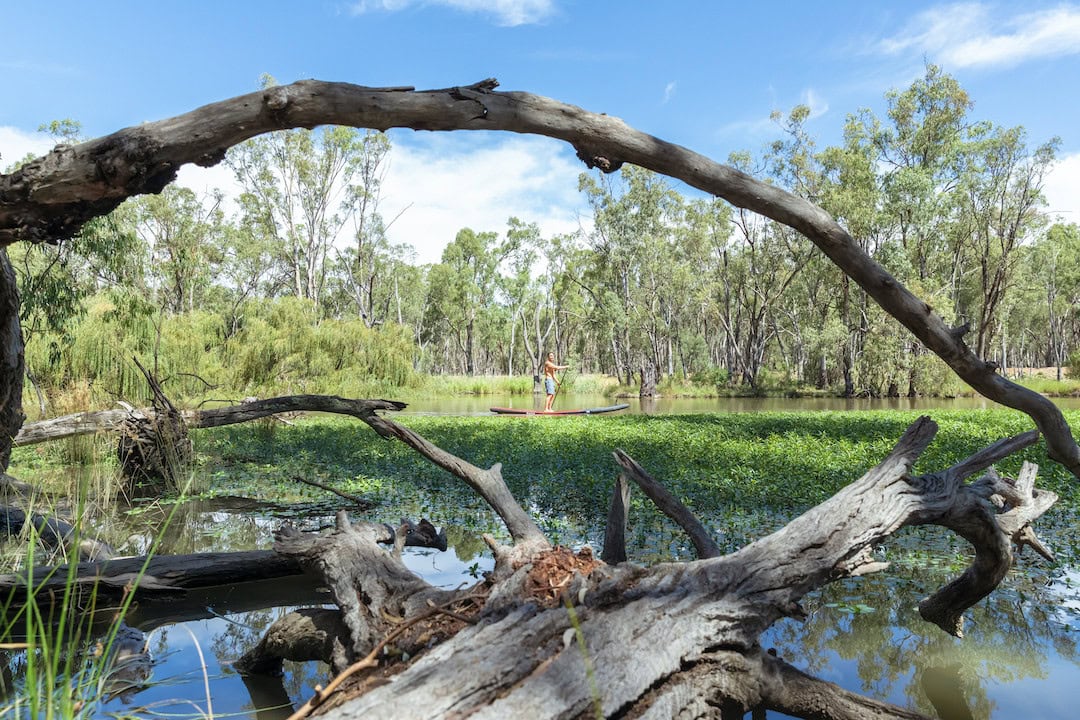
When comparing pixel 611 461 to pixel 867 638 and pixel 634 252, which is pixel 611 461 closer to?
pixel 867 638

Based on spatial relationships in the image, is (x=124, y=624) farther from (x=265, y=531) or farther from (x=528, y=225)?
(x=528, y=225)

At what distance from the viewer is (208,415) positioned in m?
7.59

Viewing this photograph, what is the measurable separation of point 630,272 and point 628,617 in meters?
38.6

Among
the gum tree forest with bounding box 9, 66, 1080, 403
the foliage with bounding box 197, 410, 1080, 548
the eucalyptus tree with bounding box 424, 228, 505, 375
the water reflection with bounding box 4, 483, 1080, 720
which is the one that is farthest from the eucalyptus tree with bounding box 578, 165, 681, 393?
the water reflection with bounding box 4, 483, 1080, 720

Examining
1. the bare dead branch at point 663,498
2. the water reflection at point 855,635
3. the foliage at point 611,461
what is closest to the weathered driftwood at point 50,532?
the water reflection at point 855,635

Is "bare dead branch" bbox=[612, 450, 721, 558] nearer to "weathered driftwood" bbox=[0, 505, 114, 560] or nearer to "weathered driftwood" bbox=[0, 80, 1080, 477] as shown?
"weathered driftwood" bbox=[0, 80, 1080, 477]

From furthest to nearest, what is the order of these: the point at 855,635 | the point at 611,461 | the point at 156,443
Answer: the point at 611,461 → the point at 156,443 → the point at 855,635

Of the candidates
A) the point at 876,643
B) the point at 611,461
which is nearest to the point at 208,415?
the point at 611,461

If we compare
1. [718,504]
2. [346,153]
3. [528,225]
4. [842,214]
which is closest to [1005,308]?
[842,214]

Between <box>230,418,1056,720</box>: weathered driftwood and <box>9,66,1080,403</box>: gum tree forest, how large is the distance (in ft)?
29.9

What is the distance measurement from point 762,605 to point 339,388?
747 inches

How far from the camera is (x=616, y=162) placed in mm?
2270

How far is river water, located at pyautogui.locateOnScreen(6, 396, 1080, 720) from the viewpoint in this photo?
9.48 feet

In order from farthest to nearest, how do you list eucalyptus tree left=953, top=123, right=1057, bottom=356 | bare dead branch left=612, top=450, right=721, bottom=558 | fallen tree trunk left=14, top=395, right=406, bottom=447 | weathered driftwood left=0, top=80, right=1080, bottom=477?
eucalyptus tree left=953, top=123, right=1057, bottom=356 → fallen tree trunk left=14, top=395, right=406, bottom=447 → bare dead branch left=612, top=450, right=721, bottom=558 → weathered driftwood left=0, top=80, right=1080, bottom=477
